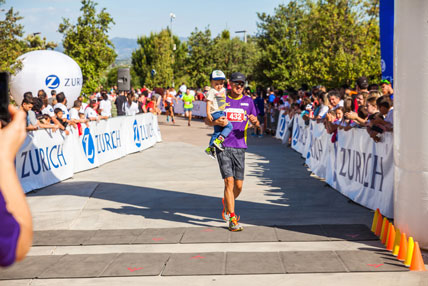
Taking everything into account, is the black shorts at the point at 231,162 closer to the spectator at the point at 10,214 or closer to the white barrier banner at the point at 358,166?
the white barrier banner at the point at 358,166

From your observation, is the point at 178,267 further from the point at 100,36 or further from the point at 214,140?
the point at 100,36

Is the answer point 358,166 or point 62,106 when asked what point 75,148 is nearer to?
point 62,106

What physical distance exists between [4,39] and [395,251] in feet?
35.9

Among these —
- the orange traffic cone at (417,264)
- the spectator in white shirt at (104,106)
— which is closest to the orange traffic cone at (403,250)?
the orange traffic cone at (417,264)

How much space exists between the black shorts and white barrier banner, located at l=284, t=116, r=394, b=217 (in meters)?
2.18

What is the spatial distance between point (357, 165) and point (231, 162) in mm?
2808

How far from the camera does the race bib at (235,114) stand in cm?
786

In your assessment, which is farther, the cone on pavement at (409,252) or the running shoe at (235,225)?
the running shoe at (235,225)

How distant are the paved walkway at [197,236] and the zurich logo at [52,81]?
257 inches

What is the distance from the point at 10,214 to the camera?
1756mm

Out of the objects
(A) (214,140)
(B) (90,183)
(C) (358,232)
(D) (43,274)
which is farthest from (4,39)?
(C) (358,232)

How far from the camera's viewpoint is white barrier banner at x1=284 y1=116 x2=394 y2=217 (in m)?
8.12

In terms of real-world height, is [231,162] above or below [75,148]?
above

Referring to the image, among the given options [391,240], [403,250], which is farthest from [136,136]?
[403,250]
